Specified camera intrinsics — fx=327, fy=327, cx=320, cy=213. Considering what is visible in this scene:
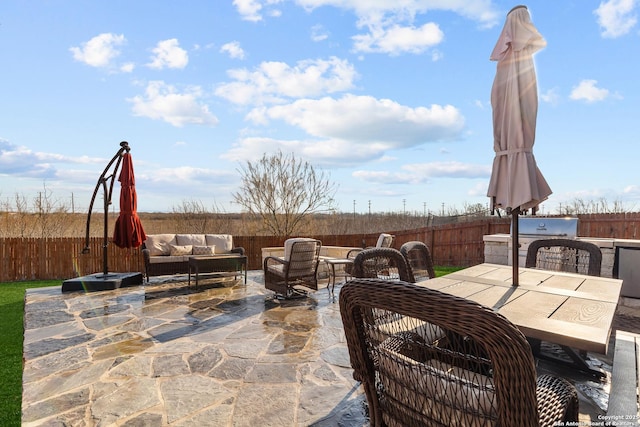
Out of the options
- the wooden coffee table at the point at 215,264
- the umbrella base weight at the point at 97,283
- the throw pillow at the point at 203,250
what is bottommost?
the umbrella base weight at the point at 97,283

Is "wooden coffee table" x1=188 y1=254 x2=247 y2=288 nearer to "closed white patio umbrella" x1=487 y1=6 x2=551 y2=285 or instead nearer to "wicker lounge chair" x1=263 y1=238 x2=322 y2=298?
"wicker lounge chair" x1=263 y1=238 x2=322 y2=298

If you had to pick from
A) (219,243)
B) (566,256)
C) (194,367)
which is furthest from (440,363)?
(219,243)

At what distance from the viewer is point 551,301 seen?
197cm

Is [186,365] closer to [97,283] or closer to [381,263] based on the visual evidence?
[381,263]

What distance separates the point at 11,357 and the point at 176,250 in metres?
4.08

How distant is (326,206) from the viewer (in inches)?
474

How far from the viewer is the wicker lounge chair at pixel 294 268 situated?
5.15 meters

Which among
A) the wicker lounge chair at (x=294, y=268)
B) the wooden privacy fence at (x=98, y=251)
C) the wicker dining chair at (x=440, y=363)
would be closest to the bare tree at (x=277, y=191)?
the wooden privacy fence at (x=98, y=251)

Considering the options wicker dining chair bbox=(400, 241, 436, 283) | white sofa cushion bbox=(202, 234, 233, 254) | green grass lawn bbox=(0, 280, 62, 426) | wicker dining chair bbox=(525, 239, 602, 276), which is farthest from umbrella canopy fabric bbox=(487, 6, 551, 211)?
white sofa cushion bbox=(202, 234, 233, 254)

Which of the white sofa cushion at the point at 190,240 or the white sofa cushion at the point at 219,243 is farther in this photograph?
the white sofa cushion at the point at 219,243

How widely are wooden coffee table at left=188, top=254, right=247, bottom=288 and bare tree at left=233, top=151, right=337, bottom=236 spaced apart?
4997 mm

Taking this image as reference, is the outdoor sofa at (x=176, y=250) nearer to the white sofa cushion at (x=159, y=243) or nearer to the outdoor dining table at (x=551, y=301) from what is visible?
the white sofa cushion at (x=159, y=243)

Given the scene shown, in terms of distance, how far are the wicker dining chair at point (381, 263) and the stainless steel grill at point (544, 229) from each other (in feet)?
13.2

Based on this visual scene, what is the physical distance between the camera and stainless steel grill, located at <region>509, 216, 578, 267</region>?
18.5 ft
